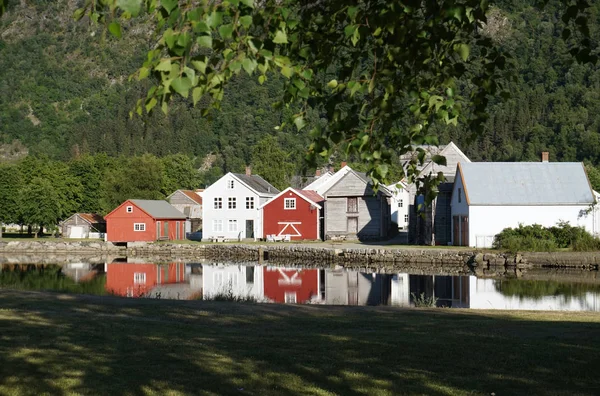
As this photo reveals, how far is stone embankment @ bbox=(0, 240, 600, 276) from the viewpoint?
50812mm

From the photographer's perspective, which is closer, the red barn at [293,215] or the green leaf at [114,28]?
the green leaf at [114,28]

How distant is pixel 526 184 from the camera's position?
58125mm

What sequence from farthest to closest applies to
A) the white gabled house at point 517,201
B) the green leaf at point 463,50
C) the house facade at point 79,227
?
1. the house facade at point 79,227
2. the white gabled house at point 517,201
3. the green leaf at point 463,50

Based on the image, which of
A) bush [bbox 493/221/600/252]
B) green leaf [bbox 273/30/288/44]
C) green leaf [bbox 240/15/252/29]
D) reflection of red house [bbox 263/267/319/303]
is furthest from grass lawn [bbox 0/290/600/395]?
bush [bbox 493/221/600/252]

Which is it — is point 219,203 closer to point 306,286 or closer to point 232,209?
point 232,209

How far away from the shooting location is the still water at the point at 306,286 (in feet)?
108

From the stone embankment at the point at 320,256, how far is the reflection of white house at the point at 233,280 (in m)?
5.57

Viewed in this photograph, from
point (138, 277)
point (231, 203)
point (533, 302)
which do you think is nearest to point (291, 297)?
point (533, 302)

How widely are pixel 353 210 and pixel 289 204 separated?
19.8 ft

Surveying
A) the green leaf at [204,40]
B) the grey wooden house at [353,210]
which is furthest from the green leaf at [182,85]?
the grey wooden house at [353,210]

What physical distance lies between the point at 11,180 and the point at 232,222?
1120 inches

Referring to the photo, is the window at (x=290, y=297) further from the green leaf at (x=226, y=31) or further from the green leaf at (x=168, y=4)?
the green leaf at (x=168, y=4)

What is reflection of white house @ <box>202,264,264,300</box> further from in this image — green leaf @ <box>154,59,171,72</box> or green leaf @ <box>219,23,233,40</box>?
green leaf @ <box>154,59,171,72</box>

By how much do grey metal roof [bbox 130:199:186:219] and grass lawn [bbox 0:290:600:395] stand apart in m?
58.7
